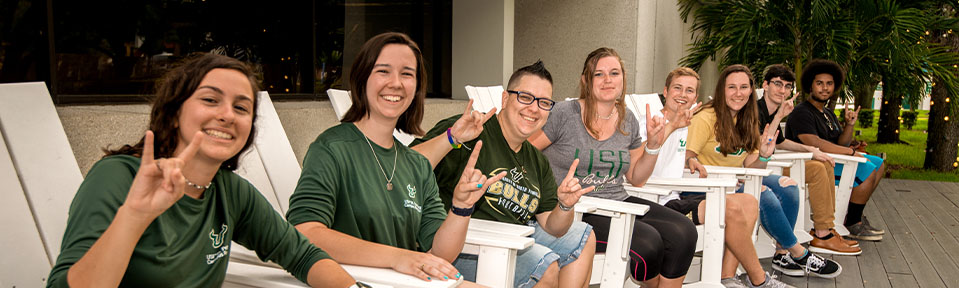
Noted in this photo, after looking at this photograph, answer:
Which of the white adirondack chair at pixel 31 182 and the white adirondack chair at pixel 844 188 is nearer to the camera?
the white adirondack chair at pixel 31 182

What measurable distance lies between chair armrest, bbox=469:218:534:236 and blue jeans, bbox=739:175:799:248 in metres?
2.22

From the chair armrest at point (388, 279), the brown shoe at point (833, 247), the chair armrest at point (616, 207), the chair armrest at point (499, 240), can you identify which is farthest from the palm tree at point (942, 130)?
the chair armrest at point (388, 279)

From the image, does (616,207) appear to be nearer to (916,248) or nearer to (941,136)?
(916,248)

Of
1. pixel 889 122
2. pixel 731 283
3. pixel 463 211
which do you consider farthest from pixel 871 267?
pixel 889 122

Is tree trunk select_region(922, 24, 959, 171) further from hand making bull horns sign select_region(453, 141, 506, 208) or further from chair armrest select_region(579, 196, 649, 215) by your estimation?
hand making bull horns sign select_region(453, 141, 506, 208)

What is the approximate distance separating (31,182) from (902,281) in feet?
14.3

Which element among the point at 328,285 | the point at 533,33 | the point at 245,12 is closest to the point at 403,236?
the point at 328,285

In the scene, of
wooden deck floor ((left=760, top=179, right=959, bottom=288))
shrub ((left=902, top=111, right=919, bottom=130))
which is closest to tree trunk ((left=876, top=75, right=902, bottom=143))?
shrub ((left=902, top=111, right=919, bottom=130))

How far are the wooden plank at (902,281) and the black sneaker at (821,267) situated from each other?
29 cm

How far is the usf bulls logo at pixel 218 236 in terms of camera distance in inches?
58.1

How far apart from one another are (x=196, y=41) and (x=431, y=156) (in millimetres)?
1537

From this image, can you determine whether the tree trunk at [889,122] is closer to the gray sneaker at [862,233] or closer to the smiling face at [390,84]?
the gray sneaker at [862,233]

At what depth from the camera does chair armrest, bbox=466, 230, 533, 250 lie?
206 centimetres

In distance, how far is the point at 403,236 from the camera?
2.01 metres
